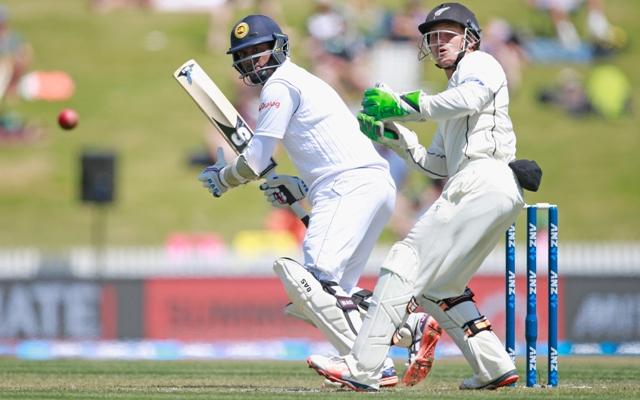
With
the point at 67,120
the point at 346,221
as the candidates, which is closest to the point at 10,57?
the point at 67,120

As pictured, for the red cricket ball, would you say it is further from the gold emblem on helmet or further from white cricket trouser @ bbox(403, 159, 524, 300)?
white cricket trouser @ bbox(403, 159, 524, 300)

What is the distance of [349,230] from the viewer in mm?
6855

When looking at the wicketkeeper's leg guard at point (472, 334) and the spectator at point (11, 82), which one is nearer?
the wicketkeeper's leg guard at point (472, 334)

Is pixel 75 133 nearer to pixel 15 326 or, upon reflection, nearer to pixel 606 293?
pixel 15 326

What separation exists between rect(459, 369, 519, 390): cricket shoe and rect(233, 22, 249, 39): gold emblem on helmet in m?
2.11

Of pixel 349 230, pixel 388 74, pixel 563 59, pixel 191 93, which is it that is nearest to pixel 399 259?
pixel 349 230

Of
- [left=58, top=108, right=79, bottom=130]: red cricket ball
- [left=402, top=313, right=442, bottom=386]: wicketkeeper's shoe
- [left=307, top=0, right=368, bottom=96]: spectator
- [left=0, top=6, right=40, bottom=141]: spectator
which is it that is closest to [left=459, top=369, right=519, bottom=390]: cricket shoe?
[left=402, top=313, right=442, bottom=386]: wicketkeeper's shoe

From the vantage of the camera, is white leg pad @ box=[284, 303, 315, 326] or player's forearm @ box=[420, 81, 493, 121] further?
white leg pad @ box=[284, 303, 315, 326]

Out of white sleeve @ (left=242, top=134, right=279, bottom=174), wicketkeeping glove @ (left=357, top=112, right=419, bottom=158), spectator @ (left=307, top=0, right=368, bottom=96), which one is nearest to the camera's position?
wicketkeeping glove @ (left=357, top=112, right=419, bottom=158)

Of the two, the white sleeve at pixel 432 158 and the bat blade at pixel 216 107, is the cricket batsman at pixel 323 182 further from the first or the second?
the bat blade at pixel 216 107

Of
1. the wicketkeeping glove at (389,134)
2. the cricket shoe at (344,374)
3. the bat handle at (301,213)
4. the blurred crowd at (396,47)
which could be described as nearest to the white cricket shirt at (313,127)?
the wicketkeeping glove at (389,134)

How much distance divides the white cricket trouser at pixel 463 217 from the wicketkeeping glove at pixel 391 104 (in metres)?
0.38

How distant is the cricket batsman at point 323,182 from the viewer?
6.77m

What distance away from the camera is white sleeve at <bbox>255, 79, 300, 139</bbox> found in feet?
22.5
